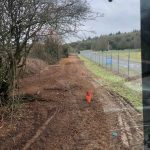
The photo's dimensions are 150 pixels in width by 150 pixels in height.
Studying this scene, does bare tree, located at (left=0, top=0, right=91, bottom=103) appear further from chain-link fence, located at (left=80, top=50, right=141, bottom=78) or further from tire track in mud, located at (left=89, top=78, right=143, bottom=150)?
chain-link fence, located at (left=80, top=50, right=141, bottom=78)

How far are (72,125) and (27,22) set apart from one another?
3.03 meters

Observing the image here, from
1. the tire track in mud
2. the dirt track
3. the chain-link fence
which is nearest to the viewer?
the tire track in mud

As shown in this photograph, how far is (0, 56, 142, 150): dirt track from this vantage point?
6746 mm

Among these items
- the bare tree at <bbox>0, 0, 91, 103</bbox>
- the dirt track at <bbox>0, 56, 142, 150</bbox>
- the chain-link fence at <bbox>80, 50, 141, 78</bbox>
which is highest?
the bare tree at <bbox>0, 0, 91, 103</bbox>

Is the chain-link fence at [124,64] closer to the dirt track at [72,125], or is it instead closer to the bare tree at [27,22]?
the dirt track at [72,125]

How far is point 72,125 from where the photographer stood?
27.3 ft

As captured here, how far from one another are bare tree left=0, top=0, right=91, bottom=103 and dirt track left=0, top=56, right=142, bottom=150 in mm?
1623

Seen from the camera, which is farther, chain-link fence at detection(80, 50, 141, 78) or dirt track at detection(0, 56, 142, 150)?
chain-link fence at detection(80, 50, 141, 78)

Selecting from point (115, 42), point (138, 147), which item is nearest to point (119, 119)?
point (138, 147)

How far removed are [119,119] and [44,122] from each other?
188 centimetres

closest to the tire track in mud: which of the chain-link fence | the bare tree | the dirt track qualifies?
the dirt track

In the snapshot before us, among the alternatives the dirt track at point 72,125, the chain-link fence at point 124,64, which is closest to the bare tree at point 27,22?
the dirt track at point 72,125

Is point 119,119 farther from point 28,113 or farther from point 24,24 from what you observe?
point 24,24

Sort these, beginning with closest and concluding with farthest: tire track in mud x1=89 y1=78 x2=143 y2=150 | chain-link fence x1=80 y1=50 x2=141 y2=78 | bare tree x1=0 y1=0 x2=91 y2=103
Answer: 1. tire track in mud x1=89 y1=78 x2=143 y2=150
2. bare tree x1=0 y1=0 x2=91 y2=103
3. chain-link fence x1=80 y1=50 x2=141 y2=78
